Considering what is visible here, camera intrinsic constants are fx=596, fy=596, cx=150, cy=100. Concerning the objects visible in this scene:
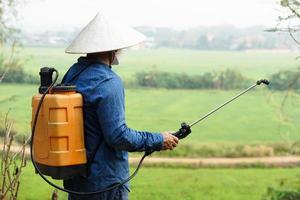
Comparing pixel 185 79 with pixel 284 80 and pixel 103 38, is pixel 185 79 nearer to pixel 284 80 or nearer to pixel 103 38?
pixel 284 80

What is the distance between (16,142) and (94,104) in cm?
260

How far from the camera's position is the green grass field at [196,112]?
4.25 metres

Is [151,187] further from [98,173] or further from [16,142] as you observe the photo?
[98,173]

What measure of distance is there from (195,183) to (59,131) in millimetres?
2502

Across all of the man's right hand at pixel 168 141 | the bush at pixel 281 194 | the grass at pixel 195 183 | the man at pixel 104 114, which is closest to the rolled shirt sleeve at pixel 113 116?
the man at pixel 104 114

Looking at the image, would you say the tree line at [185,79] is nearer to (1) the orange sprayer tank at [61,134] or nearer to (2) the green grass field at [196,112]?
(2) the green grass field at [196,112]

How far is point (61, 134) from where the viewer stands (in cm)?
173

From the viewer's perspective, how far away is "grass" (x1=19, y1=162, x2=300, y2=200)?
405 cm

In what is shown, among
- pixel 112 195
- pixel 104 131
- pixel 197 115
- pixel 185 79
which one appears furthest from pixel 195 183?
pixel 104 131

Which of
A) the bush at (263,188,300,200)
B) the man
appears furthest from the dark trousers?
the bush at (263,188,300,200)

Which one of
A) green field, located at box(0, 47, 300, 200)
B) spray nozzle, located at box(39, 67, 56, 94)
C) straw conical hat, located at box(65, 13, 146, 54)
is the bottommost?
green field, located at box(0, 47, 300, 200)

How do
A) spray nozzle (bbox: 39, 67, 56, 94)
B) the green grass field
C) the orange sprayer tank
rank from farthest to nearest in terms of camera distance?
the green grass field
spray nozzle (bbox: 39, 67, 56, 94)
the orange sprayer tank

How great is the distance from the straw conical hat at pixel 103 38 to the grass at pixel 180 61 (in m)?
2.28

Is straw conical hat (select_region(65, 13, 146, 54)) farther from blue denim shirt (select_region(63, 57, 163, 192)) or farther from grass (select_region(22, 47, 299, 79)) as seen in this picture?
grass (select_region(22, 47, 299, 79))
